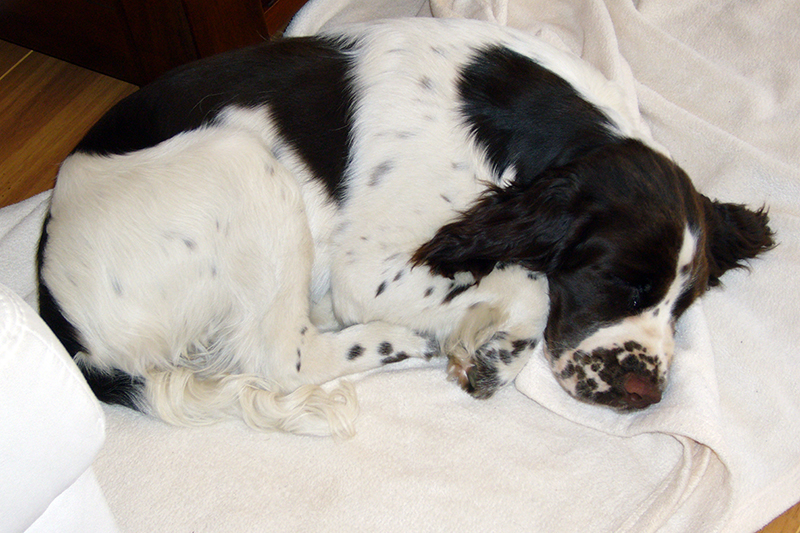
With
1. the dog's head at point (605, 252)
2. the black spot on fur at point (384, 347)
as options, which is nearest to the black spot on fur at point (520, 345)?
the dog's head at point (605, 252)

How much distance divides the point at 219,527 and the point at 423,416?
2.11 feet

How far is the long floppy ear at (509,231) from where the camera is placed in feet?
6.15

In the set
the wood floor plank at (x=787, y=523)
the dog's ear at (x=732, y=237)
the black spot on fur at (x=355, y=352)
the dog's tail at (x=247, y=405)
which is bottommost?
the wood floor plank at (x=787, y=523)

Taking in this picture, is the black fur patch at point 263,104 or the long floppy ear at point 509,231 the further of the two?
the black fur patch at point 263,104

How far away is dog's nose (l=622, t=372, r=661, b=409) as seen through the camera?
1882 millimetres

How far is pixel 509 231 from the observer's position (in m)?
1.91

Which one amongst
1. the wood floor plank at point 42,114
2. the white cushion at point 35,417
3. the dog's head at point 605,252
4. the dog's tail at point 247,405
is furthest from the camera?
the wood floor plank at point 42,114

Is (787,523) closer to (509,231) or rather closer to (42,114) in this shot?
(509,231)

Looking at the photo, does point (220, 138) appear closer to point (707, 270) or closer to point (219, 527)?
point (219, 527)

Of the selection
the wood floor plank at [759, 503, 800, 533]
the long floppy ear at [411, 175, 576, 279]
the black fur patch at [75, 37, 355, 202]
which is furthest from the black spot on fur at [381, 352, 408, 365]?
the wood floor plank at [759, 503, 800, 533]

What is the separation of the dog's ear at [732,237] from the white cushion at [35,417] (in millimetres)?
1752

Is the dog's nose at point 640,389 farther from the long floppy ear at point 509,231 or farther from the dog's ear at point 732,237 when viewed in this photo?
the dog's ear at point 732,237

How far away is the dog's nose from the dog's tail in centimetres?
77

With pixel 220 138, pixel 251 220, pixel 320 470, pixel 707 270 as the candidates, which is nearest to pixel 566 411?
pixel 707 270
